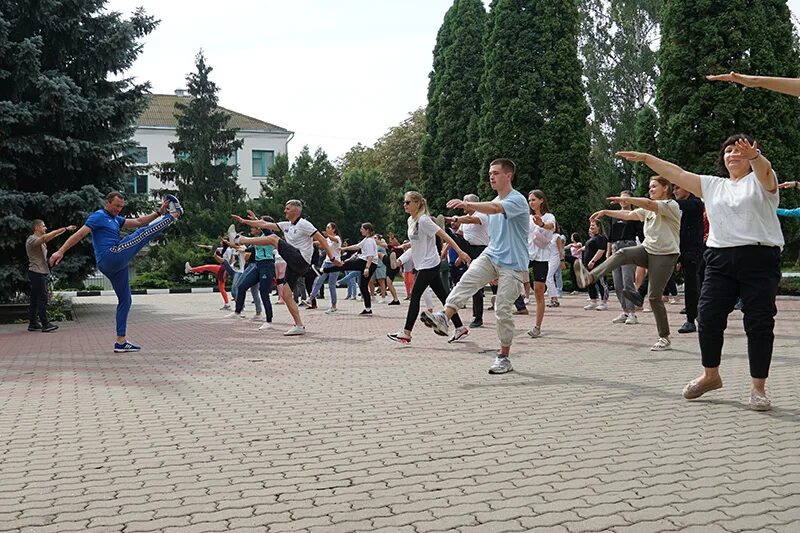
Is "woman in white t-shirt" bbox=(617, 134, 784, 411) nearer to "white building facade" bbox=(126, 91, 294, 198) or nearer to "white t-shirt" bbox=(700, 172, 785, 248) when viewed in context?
"white t-shirt" bbox=(700, 172, 785, 248)

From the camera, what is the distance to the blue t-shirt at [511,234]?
841 centimetres

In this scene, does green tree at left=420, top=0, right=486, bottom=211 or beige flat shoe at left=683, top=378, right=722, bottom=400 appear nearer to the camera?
beige flat shoe at left=683, top=378, right=722, bottom=400

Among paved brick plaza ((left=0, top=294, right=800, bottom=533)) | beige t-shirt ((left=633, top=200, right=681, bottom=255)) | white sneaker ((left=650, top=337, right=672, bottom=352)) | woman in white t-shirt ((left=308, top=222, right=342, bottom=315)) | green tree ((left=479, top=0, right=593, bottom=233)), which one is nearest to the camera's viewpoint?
paved brick plaza ((left=0, top=294, right=800, bottom=533))

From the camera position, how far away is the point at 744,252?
603 centimetres

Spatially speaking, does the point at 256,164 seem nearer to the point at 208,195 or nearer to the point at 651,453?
the point at 208,195

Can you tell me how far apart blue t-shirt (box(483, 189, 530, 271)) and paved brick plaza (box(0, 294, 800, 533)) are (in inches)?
44.8

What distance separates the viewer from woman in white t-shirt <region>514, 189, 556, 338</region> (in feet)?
38.5

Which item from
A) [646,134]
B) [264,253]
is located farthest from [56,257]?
[646,134]

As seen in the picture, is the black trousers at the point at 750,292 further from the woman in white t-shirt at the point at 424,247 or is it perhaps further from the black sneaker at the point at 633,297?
the black sneaker at the point at 633,297

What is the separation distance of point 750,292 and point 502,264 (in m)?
2.92

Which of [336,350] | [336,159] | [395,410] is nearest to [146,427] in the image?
[395,410]

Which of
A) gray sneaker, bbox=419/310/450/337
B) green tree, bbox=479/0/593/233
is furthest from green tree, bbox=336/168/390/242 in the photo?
gray sneaker, bbox=419/310/450/337

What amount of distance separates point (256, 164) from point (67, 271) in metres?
47.1

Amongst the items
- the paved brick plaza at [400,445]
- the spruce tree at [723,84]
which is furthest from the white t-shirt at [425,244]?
the spruce tree at [723,84]
